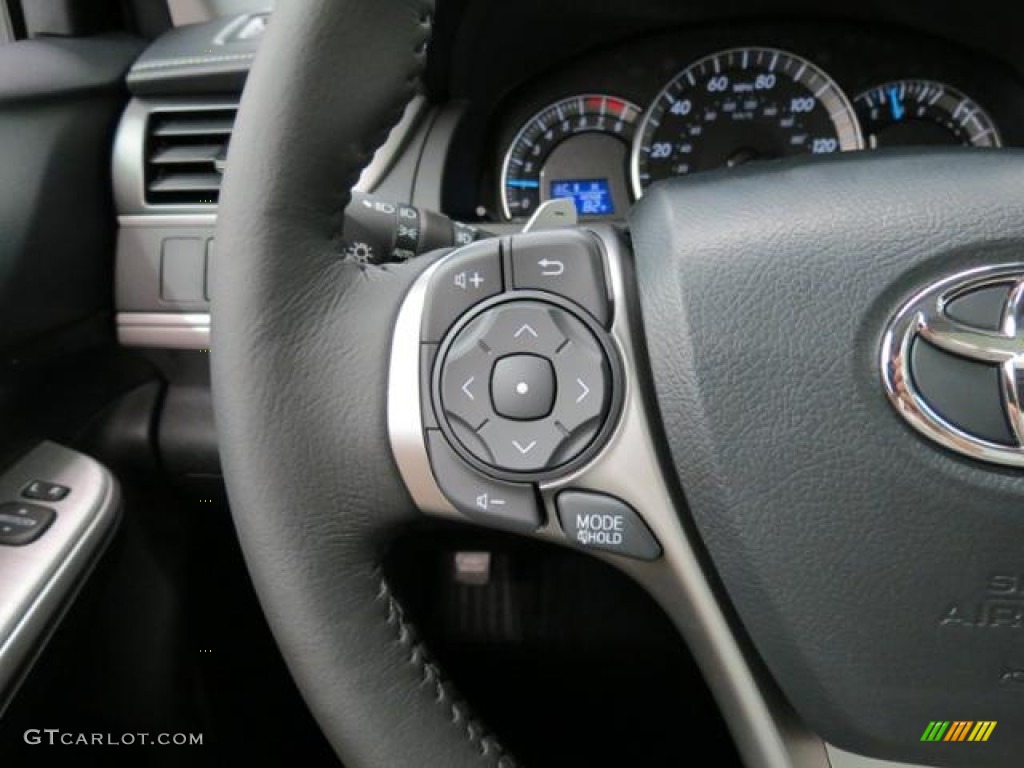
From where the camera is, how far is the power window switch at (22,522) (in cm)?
104

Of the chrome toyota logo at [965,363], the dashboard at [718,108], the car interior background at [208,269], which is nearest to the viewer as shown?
the chrome toyota logo at [965,363]

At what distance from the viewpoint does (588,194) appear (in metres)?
1.56

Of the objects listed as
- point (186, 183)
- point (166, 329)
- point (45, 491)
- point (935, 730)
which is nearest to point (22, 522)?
point (45, 491)

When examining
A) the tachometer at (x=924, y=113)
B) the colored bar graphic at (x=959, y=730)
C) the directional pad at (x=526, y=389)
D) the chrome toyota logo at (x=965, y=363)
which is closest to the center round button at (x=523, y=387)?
the directional pad at (x=526, y=389)

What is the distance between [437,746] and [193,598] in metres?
0.90

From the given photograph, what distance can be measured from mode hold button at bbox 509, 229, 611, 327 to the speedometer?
933 mm

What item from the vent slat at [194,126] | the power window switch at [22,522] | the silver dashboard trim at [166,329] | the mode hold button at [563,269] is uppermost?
the mode hold button at [563,269]

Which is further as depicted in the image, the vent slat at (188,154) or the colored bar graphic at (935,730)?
the vent slat at (188,154)

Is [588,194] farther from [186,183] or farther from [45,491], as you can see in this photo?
[45,491]

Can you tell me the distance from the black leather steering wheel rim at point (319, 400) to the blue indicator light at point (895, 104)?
1091 millimetres

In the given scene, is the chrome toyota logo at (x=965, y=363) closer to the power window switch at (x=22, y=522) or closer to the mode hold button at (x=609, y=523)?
the mode hold button at (x=609, y=523)

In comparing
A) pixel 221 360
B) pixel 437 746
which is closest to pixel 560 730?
pixel 437 746

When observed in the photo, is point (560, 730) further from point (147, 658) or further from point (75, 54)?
point (75, 54)

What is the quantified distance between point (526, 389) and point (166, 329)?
2.68ft
